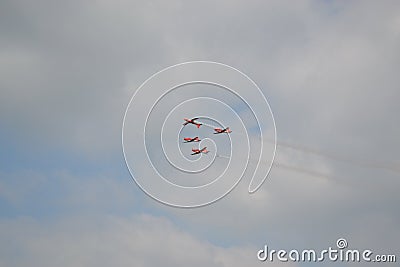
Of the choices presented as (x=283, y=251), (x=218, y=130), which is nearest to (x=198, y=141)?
(x=218, y=130)

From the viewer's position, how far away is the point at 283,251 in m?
25.0

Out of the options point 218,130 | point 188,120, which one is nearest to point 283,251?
point 218,130

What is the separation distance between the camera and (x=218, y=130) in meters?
47.6

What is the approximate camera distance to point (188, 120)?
48.0 meters

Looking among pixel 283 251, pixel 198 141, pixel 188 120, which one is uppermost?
pixel 188 120

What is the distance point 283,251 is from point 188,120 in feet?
96.7

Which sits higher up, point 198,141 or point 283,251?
point 198,141

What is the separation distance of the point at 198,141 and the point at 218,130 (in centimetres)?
455

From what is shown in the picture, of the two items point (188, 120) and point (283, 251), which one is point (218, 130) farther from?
point (283, 251)

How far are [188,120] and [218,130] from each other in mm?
6258

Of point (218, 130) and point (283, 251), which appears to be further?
point (218, 130)

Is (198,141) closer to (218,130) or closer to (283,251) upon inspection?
(218,130)

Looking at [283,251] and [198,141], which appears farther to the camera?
[198,141]

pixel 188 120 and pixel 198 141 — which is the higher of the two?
pixel 188 120
